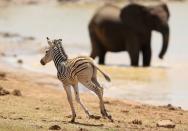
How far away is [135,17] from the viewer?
3028 centimetres

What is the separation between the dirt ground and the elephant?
29.7 ft

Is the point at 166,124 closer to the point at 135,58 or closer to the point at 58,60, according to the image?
the point at 58,60

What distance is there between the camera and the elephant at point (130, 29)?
95.9ft

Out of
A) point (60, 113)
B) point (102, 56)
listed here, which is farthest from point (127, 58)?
point (60, 113)

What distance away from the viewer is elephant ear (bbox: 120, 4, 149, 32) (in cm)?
2986

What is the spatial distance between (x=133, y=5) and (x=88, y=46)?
7.02 metres

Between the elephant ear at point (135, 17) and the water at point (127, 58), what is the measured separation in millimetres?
1638

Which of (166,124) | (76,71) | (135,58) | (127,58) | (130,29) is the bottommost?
(127,58)

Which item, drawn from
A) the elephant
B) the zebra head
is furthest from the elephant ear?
the zebra head

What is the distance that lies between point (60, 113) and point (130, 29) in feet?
51.8

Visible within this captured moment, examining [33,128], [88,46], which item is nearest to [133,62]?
[88,46]

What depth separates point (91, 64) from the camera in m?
12.7

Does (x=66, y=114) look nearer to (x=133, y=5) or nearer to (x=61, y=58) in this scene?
(x=61, y=58)

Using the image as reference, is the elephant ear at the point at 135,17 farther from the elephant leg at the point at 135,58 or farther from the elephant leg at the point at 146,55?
the elephant leg at the point at 135,58
